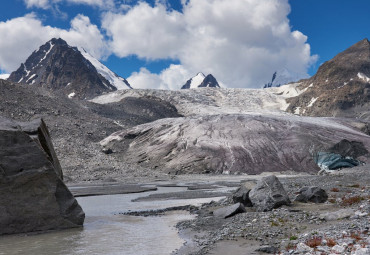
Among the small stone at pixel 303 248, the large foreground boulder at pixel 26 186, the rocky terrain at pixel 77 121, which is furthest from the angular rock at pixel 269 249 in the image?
the rocky terrain at pixel 77 121

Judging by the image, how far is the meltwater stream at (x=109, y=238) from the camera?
41.7 ft

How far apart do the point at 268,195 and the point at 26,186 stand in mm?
10928

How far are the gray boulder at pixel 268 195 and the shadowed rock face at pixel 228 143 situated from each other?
30.4 m

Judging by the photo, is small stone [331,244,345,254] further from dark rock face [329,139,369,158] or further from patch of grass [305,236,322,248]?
dark rock face [329,139,369,158]

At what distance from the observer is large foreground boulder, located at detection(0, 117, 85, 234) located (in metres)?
14.9

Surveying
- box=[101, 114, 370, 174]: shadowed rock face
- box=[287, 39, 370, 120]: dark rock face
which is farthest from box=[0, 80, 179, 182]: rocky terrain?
box=[287, 39, 370, 120]: dark rock face

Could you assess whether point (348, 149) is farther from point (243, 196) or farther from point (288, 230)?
point (288, 230)

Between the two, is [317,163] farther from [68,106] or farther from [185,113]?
[185,113]

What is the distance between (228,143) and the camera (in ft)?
178

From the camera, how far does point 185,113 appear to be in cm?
12900

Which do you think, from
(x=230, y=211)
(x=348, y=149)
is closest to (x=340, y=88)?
(x=348, y=149)

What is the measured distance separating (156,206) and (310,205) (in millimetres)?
9738

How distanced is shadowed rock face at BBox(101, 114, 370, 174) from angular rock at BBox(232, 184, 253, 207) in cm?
2896

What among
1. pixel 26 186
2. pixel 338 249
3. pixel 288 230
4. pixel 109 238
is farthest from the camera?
pixel 26 186
